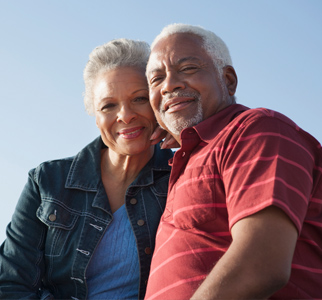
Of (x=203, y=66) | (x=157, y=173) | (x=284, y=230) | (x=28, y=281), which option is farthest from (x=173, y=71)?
(x=28, y=281)

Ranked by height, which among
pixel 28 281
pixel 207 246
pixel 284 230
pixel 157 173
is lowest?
pixel 28 281

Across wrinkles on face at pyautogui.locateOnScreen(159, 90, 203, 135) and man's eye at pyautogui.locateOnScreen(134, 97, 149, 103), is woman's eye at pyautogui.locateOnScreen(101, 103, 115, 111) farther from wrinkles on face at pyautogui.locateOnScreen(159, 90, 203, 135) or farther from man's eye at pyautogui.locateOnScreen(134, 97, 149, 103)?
wrinkles on face at pyautogui.locateOnScreen(159, 90, 203, 135)

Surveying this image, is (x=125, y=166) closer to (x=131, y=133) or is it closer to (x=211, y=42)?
(x=131, y=133)

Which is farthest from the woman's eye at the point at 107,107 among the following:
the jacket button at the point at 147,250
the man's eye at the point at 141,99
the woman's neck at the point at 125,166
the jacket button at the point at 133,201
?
the jacket button at the point at 147,250

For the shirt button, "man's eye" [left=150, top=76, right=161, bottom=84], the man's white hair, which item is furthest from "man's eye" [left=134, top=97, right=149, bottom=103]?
the shirt button

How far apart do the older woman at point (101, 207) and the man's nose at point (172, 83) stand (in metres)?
0.60

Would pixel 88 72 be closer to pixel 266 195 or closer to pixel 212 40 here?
pixel 212 40

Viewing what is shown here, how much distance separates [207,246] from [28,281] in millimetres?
1738

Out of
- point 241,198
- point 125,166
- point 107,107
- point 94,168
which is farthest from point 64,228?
point 241,198

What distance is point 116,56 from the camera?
3.90 metres

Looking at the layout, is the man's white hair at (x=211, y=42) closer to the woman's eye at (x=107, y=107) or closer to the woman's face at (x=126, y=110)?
the woman's face at (x=126, y=110)

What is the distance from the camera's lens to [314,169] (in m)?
2.32

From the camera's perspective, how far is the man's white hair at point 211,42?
126 inches

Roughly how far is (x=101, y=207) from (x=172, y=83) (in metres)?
1.12
